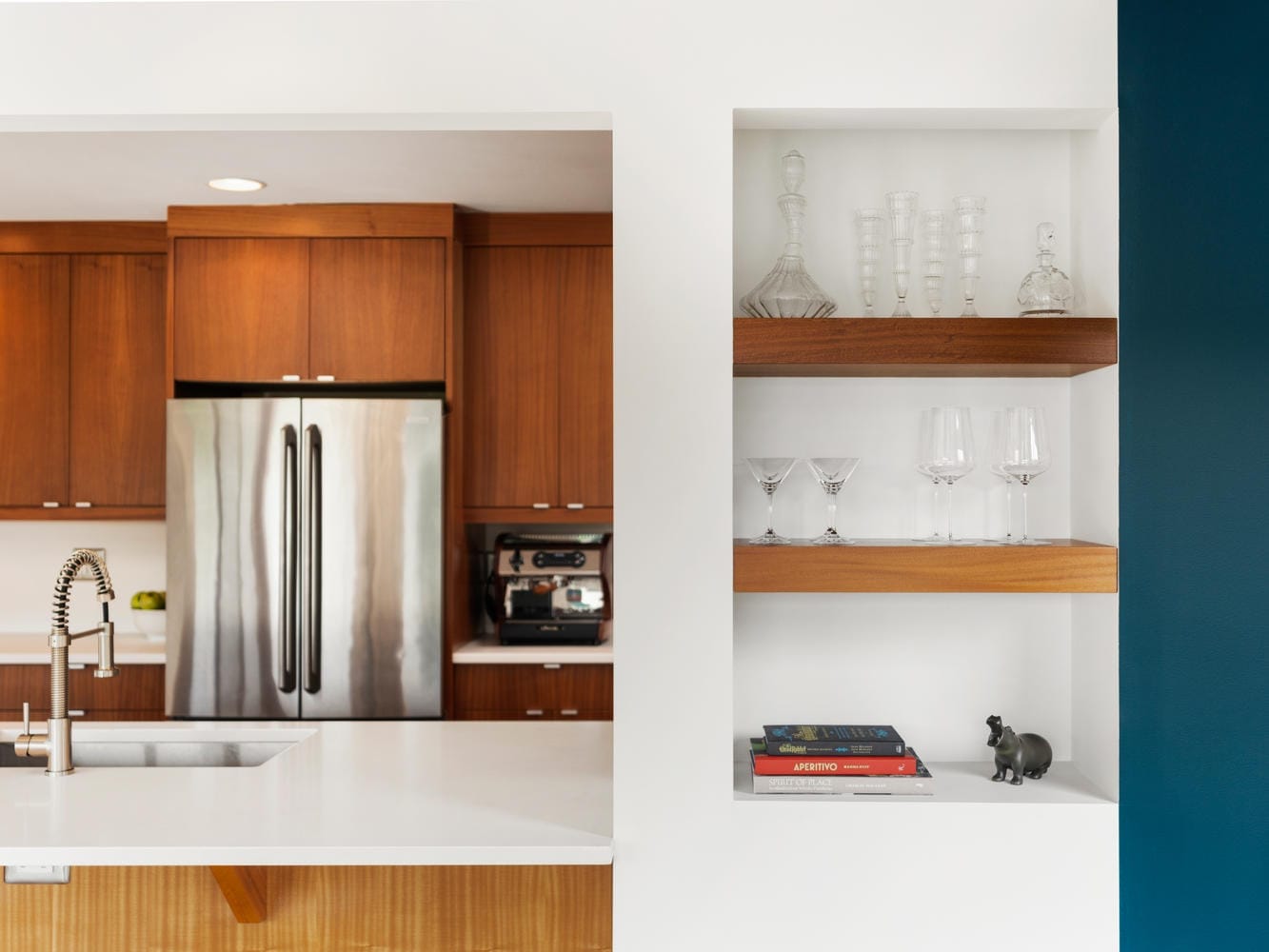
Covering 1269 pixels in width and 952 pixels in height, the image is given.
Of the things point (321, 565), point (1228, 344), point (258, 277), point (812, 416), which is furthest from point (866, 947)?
point (258, 277)

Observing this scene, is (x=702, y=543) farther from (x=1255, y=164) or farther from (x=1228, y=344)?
(x=1255, y=164)

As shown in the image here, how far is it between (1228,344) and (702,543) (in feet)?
2.93

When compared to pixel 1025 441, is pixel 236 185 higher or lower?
higher

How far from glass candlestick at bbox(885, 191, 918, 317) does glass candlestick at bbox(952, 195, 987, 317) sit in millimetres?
92

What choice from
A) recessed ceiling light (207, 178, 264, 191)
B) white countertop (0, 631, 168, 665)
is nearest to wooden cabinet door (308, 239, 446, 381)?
recessed ceiling light (207, 178, 264, 191)

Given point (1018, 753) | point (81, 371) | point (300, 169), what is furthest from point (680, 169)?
point (81, 371)

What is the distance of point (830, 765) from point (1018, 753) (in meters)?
0.36

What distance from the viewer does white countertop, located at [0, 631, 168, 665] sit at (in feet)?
12.4

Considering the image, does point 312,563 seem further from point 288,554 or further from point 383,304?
point 383,304

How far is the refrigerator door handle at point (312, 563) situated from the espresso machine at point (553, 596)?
2.13ft

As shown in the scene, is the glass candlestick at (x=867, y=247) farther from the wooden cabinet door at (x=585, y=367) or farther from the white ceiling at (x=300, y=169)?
the wooden cabinet door at (x=585, y=367)

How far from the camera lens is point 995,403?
2135 millimetres

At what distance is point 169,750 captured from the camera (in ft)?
8.34

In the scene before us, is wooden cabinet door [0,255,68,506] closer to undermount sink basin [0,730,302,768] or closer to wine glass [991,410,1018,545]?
undermount sink basin [0,730,302,768]
